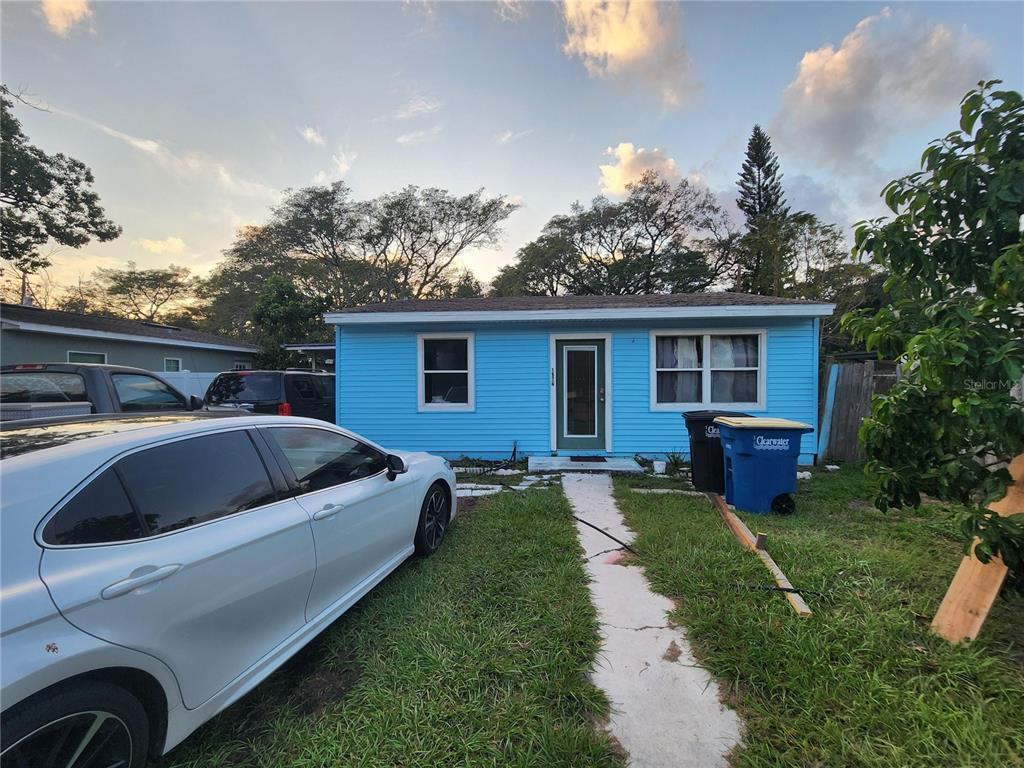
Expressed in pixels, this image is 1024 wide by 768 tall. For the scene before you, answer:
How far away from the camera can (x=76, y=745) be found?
1300 millimetres

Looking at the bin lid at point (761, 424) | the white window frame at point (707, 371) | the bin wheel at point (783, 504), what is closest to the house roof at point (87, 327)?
the white window frame at point (707, 371)

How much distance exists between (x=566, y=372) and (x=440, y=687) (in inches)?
243

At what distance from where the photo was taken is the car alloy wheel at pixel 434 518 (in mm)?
3781

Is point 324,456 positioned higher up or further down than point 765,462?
higher up

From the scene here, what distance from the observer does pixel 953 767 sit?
5.59 feet

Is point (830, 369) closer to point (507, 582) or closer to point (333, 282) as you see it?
point (507, 582)

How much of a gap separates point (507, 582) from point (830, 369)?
25.1 ft

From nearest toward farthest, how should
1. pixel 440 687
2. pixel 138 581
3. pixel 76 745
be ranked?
→ pixel 76 745 < pixel 138 581 < pixel 440 687

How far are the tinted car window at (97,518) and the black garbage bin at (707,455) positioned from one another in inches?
219

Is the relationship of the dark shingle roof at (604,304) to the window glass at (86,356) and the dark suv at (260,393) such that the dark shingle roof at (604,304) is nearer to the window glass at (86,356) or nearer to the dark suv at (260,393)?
the dark suv at (260,393)

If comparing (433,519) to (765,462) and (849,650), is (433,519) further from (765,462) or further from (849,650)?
(765,462)

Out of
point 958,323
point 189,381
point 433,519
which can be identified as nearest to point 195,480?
point 433,519

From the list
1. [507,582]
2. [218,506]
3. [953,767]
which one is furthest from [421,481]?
[953,767]

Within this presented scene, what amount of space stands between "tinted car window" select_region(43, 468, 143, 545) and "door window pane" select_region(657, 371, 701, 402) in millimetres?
7455
